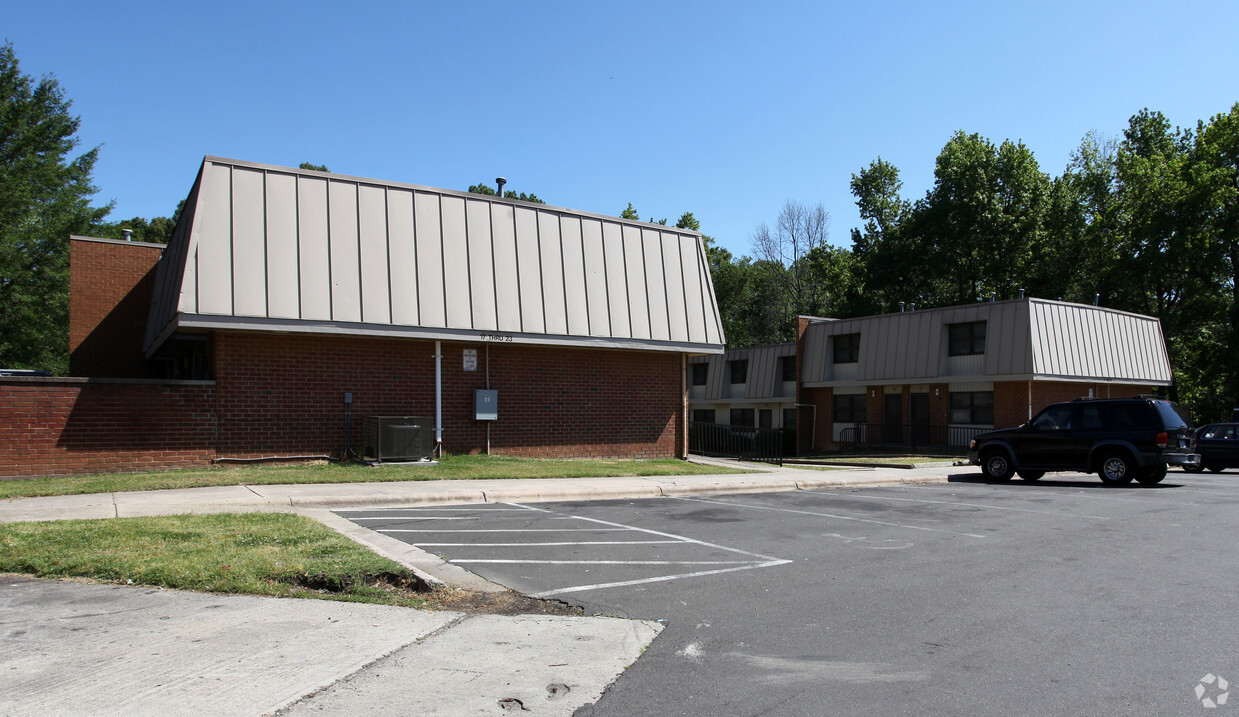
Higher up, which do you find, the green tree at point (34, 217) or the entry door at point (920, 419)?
the green tree at point (34, 217)

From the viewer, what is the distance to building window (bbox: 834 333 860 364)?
120ft

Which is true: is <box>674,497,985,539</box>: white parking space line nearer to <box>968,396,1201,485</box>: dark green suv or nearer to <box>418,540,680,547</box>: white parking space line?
<box>418,540,680,547</box>: white parking space line

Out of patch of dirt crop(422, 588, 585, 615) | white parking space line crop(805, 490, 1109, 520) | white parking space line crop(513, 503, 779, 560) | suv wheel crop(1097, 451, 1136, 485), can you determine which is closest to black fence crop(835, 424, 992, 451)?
suv wheel crop(1097, 451, 1136, 485)

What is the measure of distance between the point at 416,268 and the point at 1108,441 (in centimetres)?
1526

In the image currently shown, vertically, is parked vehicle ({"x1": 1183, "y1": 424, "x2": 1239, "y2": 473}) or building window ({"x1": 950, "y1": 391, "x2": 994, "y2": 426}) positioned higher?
building window ({"x1": 950, "y1": 391, "x2": 994, "y2": 426})

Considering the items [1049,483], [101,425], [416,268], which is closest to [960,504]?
[1049,483]

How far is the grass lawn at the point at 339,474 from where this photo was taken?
12766 mm

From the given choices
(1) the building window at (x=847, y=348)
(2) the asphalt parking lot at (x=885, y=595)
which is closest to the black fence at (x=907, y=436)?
(1) the building window at (x=847, y=348)

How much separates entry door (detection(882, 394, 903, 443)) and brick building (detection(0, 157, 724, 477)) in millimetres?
16602

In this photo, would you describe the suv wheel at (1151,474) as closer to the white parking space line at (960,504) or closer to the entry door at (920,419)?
the white parking space line at (960,504)

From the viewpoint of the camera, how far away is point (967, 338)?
3234 cm

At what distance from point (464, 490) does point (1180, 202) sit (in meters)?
41.3

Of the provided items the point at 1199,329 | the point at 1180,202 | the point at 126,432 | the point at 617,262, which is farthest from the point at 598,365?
the point at 1199,329

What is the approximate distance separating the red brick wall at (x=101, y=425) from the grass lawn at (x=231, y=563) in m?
6.11
